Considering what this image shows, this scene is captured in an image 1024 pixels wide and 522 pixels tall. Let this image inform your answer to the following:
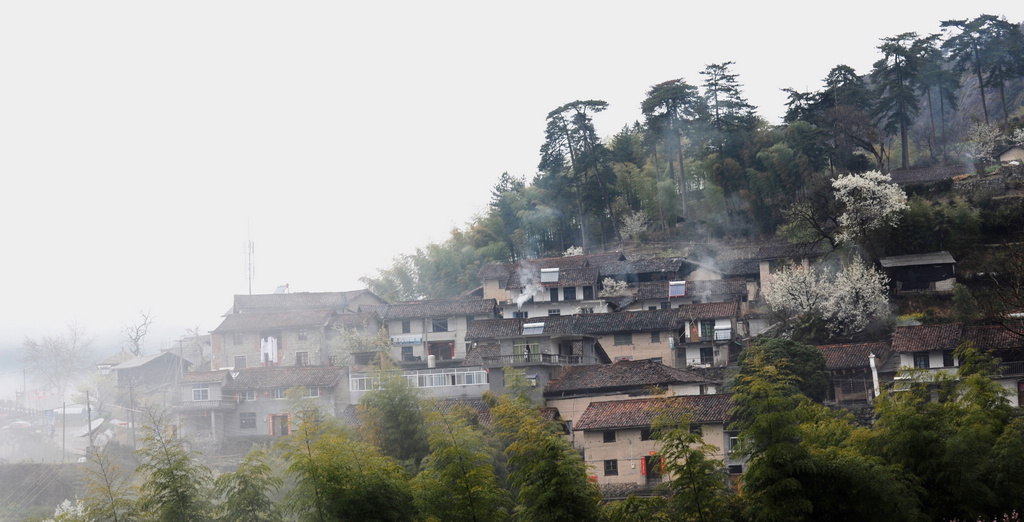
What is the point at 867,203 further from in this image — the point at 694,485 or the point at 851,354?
the point at 694,485

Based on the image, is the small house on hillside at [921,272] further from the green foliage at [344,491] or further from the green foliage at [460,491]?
the green foliage at [344,491]

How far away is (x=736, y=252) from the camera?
5794cm

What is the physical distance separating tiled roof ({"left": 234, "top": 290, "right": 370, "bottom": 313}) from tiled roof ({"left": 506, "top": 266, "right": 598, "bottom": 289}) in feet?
41.0

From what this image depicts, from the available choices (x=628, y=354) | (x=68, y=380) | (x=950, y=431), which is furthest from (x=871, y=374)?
(x=68, y=380)

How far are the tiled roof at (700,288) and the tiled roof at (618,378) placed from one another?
10.7 meters

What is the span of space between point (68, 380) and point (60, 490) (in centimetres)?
3499

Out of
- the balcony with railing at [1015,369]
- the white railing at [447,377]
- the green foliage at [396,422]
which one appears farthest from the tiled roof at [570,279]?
the balcony with railing at [1015,369]

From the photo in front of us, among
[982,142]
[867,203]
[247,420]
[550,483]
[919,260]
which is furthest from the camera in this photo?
[982,142]

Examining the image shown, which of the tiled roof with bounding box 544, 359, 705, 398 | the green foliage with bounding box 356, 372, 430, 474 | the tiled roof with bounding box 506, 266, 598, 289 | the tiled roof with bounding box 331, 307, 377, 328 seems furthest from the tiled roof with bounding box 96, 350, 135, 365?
the green foliage with bounding box 356, 372, 430, 474

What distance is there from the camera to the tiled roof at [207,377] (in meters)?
48.7

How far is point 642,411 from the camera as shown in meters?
34.9

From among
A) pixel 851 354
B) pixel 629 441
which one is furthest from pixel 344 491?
pixel 851 354

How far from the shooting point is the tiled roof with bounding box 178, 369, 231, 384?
160 ft

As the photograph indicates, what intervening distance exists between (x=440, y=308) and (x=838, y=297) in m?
21.8
